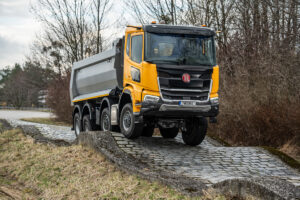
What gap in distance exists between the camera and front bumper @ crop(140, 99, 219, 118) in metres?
9.75

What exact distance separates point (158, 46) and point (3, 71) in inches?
3818

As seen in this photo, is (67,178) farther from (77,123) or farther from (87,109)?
(77,123)

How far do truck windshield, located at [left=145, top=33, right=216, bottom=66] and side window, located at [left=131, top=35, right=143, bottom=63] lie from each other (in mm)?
252

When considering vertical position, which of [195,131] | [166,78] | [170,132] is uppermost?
[166,78]

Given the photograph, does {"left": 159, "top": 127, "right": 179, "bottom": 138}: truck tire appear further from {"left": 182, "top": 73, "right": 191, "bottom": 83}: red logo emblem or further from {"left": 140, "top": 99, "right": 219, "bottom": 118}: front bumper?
{"left": 182, "top": 73, "right": 191, "bottom": 83}: red logo emblem

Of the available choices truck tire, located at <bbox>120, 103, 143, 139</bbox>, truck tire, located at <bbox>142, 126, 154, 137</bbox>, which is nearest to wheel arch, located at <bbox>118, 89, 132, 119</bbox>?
truck tire, located at <bbox>120, 103, 143, 139</bbox>

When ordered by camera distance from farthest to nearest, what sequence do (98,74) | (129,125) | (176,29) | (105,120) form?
(98,74) → (105,120) → (129,125) → (176,29)

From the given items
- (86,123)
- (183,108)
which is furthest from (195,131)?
(86,123)

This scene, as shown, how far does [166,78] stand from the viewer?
981cm

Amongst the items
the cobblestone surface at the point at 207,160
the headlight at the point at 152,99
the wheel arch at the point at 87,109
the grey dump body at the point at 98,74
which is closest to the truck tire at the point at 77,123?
the wheel arch at the point at 87,109

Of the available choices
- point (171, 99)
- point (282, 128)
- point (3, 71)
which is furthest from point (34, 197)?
point (3, 71)

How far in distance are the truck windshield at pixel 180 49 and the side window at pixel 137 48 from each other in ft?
0.83

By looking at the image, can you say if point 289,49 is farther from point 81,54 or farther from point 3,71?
point 3,71

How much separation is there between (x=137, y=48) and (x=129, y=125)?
206cm
